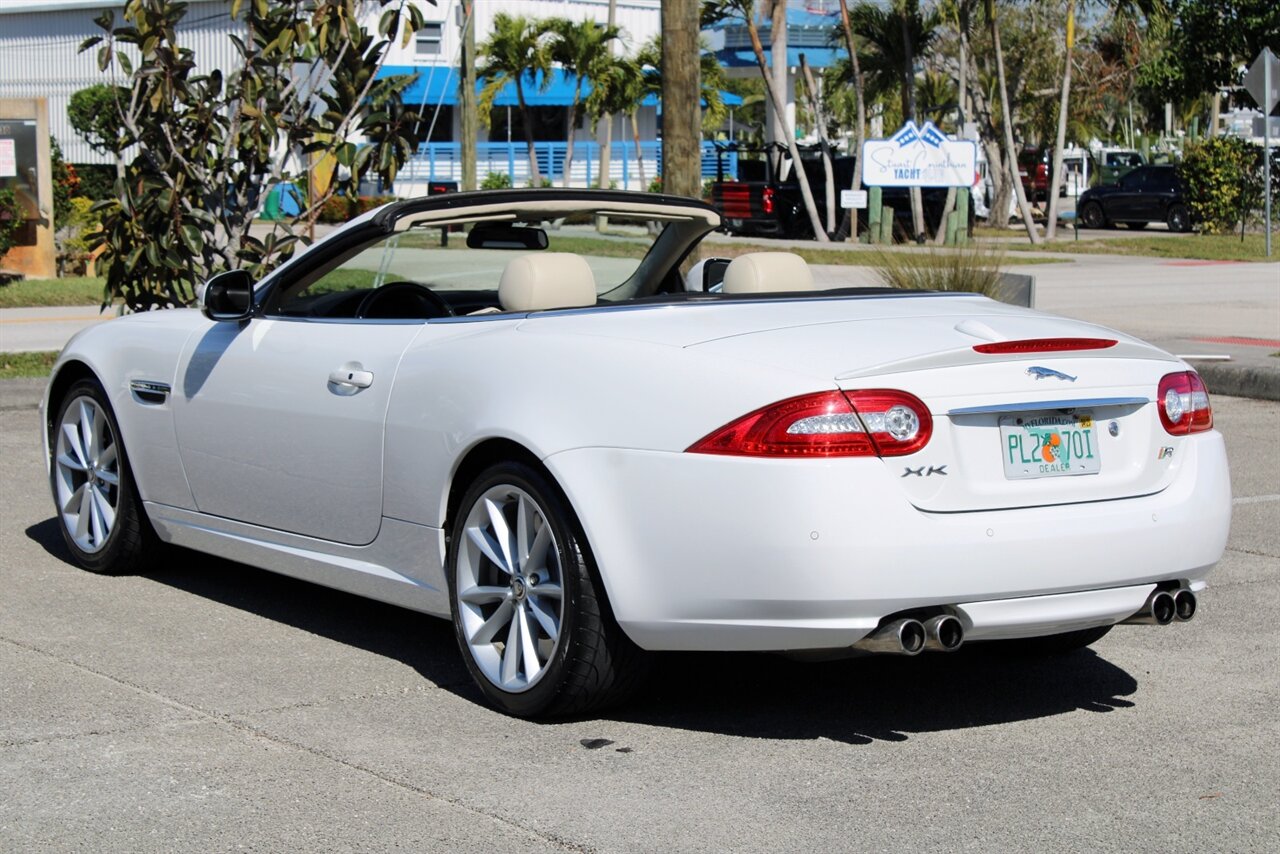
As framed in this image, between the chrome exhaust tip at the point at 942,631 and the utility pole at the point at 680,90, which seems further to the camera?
the utility pole at the point at 680,90

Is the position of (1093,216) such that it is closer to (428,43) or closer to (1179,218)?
(1179,218)

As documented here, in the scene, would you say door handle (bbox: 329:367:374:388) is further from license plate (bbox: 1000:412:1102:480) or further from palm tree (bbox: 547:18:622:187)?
palm tree (bbox: 547:18:622:187)

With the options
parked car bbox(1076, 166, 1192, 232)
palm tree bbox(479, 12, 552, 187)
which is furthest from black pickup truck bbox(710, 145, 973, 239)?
palm tree bbox(479, 12, 552, 187)

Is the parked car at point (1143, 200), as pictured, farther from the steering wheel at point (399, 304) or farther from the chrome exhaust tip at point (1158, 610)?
the chrome exhaust tip at point (1158, 610)

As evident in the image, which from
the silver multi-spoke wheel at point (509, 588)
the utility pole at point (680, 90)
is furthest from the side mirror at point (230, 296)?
the utility pole at point (680, 90)

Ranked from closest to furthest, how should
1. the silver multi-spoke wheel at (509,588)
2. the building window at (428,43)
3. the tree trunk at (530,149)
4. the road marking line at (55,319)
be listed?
1. the silver multi-spoke wheel at (509,588)
2. the road marking line at (55,319)
3. the tree trunk at (530,149)
4. the building window at (428,43)

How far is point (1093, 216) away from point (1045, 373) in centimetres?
3999

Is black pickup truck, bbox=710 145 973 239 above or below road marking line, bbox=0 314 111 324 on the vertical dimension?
above

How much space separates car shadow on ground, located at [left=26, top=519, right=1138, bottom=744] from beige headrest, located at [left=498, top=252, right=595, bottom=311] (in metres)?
1.13

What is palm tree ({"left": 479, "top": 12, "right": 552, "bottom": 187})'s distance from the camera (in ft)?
174

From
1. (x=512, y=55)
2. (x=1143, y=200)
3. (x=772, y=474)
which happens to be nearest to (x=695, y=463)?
(x=772, y=474)

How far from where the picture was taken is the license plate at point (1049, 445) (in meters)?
4.68

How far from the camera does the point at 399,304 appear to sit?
243 inches

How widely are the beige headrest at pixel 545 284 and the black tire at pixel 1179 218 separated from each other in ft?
121
